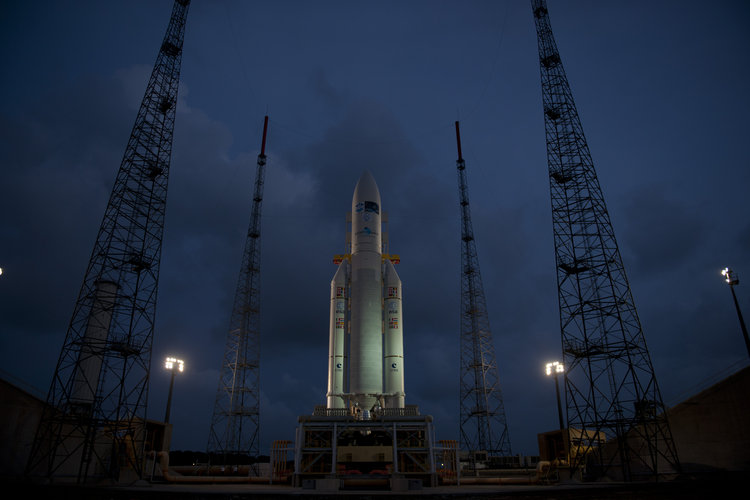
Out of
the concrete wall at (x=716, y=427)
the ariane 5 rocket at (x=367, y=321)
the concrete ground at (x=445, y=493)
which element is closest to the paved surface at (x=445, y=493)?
the concrete ground at (x=445, y=493)

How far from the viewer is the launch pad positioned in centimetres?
2828

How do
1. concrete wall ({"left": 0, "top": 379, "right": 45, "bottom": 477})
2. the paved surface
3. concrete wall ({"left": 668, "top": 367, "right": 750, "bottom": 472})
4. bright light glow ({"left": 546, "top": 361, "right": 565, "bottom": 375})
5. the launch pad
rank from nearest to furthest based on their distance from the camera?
the paved surface < concrete wall ({"left": 668, "top": 367, "right": 750, "bottom": 472}) < concrete wall ({"left": 0, "top": 379, "right": 45, "bottom": 477}) < the launch pad < bright light glow ({"left": 546, "top": 361, "right": 565, "bottom": 375})

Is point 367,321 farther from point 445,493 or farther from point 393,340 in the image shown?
point 445,493

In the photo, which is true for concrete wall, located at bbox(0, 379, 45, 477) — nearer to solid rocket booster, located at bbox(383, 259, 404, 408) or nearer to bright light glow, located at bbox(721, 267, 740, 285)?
solid rocket booster, located at bbox(383, 259, 404, 408)

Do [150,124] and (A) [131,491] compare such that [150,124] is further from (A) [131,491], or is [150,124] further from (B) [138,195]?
(A) [131,491]

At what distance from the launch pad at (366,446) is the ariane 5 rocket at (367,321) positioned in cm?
271

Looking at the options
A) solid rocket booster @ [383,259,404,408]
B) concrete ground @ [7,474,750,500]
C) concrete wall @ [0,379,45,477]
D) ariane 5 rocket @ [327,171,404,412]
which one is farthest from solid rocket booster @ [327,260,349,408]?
concrete wall @ [0,379,45,477]

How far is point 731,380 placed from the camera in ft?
90.3

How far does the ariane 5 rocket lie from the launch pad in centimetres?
271

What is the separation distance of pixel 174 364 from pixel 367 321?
50.0 ft

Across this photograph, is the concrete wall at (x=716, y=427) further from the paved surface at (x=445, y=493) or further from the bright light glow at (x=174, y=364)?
the bright light glow at (x=174, y=364)

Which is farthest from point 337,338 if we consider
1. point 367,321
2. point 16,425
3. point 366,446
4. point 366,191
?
point 16,425

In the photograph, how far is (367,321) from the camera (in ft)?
114

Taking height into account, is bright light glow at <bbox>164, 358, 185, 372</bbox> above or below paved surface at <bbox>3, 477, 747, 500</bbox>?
above
